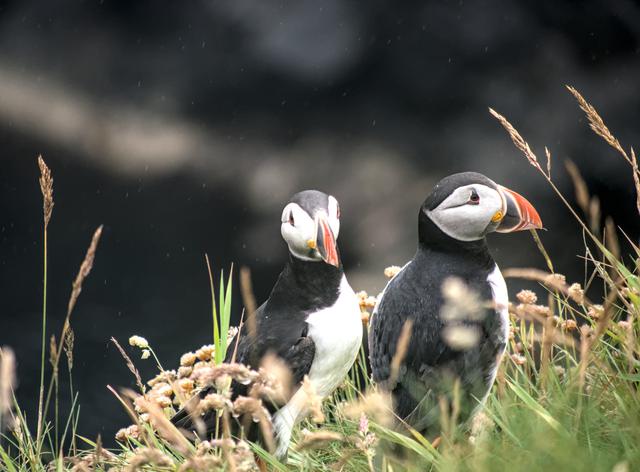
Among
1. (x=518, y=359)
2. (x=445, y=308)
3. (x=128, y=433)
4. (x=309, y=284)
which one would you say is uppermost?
(x=445, y=308)

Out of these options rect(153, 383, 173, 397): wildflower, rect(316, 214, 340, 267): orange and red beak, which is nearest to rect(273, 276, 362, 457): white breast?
rect(316, 214, 340, 267): orange and red beak

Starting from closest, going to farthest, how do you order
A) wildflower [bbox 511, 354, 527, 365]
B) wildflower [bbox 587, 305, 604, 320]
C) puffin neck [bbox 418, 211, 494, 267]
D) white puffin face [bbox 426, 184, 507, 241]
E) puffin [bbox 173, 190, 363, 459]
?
wildflower [bbox 587, 305, 604, 320] → white puffin face [bbox 426, 184, 507, 241] → puffin neck [bbox 418, 211, 494, 267] → puffin [bbox 173, 190, 363, 459] → wildflower [bbox 511, 354, 527, 365]

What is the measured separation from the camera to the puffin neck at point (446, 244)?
2801mm

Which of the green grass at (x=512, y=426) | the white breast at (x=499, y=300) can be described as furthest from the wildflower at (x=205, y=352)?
the white breast at (x=499, y=300)

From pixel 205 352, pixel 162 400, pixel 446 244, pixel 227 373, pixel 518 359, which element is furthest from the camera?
pixel 205 352

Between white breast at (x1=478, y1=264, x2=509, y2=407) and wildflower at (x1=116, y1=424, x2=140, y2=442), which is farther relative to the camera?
wildflower at (x1=116, y1=424, x2=140, y2=442)

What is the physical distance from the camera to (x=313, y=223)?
2.88 meters

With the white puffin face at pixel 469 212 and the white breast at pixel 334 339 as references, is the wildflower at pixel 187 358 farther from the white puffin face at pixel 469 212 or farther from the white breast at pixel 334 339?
the white puffin face at pixel 469 212

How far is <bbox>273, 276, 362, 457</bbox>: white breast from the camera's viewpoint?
304 cm

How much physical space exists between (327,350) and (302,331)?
125 millimetres

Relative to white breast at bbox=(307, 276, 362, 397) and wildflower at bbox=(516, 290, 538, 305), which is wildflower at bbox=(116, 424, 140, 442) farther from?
wildflower at bbox=(516, 290, 538, 305)

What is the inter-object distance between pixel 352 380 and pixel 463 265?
110cm

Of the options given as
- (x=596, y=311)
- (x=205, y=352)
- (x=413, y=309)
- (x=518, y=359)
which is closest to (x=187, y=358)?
(x=205, y=352)

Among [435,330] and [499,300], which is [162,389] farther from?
[499,300]
